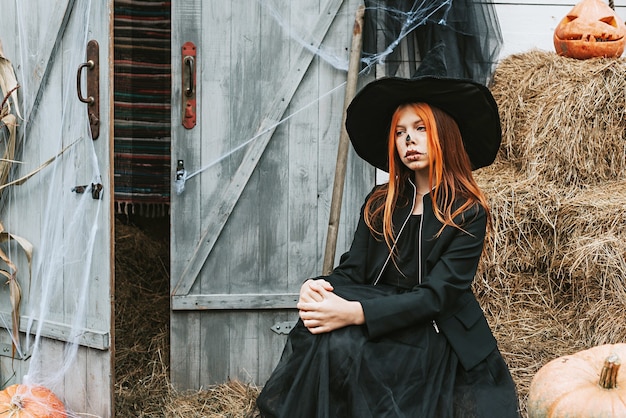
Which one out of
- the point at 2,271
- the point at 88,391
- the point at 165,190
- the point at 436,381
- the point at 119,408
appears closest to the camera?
the point at 436,381

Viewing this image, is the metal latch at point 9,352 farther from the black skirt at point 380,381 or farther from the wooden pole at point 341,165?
the black skirt at point 380,381

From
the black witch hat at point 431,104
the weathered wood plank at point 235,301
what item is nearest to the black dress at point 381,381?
the black witch hat at point 431,104

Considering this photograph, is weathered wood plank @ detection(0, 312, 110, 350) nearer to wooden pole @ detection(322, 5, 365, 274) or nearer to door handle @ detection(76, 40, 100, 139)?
door handle @ detection(76, 40, 100, 139)

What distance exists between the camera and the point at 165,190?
12.9 feet

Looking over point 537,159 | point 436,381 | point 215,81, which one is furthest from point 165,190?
point 436,381

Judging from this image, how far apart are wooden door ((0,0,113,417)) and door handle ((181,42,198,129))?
22.6 inches

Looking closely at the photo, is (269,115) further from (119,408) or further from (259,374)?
(119,408)

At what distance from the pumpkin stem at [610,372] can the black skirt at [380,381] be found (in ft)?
1.36

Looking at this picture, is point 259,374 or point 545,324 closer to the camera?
point 545,324

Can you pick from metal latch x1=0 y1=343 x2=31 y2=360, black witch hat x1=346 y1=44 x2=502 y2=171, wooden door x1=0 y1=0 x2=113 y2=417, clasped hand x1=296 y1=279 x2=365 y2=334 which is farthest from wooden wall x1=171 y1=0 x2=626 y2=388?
clasped hand x1=296 y1=279 x2=365 y2=334

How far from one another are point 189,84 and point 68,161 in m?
0.71

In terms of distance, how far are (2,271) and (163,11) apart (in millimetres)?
1594

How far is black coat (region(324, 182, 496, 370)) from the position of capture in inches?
82.7

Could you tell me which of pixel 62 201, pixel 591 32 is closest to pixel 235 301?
pixel 62 201
